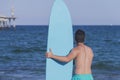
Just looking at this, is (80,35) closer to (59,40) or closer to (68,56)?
(68,56)

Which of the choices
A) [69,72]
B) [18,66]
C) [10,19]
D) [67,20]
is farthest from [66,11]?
[10,19]

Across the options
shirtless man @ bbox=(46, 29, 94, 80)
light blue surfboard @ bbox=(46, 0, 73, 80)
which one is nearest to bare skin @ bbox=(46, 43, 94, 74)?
shirtless man @ bbox=(46, 29, 94, 80)

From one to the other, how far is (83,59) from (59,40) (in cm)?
94

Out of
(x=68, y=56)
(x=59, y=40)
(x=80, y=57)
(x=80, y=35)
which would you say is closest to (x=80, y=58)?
(x=80, y=57)

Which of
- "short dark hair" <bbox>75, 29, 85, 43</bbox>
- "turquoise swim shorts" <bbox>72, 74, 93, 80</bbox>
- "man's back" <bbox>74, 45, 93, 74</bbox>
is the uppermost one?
"short dark hair" <bbox>75, 29, 85, 43</bbox>

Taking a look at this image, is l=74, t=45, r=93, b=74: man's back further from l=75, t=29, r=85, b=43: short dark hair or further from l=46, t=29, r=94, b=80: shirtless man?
l=75, t=29, r=85, b=43: short dark hair

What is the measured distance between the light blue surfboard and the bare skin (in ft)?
1.66

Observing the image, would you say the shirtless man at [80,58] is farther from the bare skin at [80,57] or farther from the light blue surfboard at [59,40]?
the light blue surfboard at [59,40]

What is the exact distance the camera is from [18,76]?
1647 centimetres

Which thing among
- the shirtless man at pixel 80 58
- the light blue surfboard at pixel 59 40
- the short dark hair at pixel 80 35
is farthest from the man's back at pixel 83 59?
the light blue surfboard at pixel 59 40

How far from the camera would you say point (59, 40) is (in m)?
7.61

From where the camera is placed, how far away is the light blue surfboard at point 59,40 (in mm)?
7441

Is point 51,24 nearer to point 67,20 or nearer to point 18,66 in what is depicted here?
point 67,20

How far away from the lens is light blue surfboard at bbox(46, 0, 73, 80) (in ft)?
24.4
